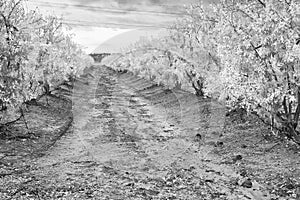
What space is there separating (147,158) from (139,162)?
0.68 metres

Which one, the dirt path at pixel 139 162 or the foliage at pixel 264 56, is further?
the foliage at pixel 264 56

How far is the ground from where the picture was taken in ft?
34.0

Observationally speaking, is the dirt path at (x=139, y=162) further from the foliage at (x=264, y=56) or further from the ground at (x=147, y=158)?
the foliage at (x=264, y=56)

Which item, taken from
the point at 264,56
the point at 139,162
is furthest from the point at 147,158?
the point at 264,56

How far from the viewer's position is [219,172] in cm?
1228

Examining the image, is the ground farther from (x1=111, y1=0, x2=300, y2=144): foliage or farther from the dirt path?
(x1=111, y1=0, x2=300, y2=144): foliage

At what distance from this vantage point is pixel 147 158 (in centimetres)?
1395

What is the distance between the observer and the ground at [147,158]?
34.0 ft

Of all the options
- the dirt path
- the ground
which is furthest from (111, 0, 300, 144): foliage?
the dirt path

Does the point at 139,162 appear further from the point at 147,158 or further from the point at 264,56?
the point at 264,56

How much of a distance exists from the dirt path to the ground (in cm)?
3

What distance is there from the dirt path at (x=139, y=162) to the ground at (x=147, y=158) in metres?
0.03

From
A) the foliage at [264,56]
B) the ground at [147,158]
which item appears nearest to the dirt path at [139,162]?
the ground at [147,158]

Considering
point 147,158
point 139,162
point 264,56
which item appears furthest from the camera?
point 147,158
